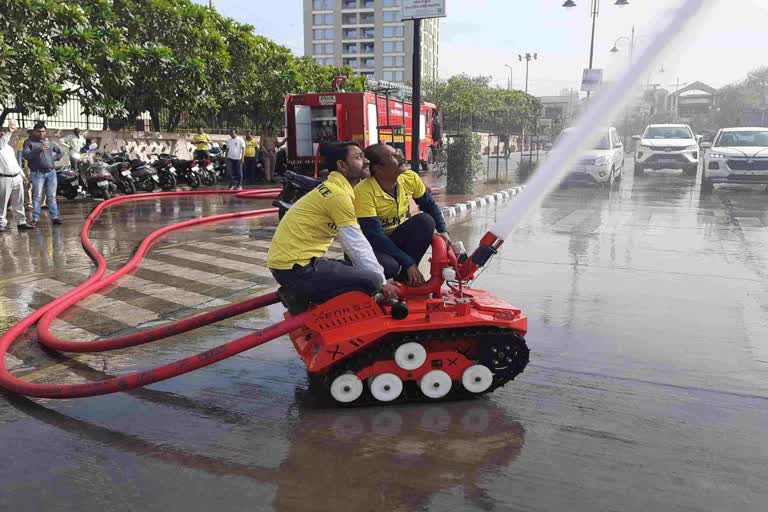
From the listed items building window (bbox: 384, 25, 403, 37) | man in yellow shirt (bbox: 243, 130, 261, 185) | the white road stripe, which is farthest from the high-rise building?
the white road stripe

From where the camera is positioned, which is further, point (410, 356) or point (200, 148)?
point (200, 148)

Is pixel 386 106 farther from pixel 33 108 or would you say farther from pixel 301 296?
pixel 301 296

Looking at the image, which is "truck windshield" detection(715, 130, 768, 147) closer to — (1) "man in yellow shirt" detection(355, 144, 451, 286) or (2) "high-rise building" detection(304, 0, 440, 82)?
(1) "man in yellow shirt" detection(355, 144, 451, 286)

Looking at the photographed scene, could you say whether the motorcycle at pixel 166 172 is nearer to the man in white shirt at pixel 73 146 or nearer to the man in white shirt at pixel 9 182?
the man in white shirt at pixel 73 146

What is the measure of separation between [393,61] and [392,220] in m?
121

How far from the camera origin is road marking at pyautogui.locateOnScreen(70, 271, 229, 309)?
6.75m

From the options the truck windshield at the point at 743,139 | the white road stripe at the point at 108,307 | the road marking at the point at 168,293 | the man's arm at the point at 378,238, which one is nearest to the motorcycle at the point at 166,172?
the road marking at the point at 168,293

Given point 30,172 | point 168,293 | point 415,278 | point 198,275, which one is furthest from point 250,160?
point 415,278

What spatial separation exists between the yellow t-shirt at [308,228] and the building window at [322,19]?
12445 cm

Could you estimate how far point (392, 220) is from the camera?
499 centimetres

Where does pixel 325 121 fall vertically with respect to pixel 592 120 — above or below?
above

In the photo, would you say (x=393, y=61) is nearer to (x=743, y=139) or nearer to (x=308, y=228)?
(x=743, y=139)

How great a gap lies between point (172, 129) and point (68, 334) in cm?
1946

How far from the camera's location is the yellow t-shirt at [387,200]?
15.5 ft
